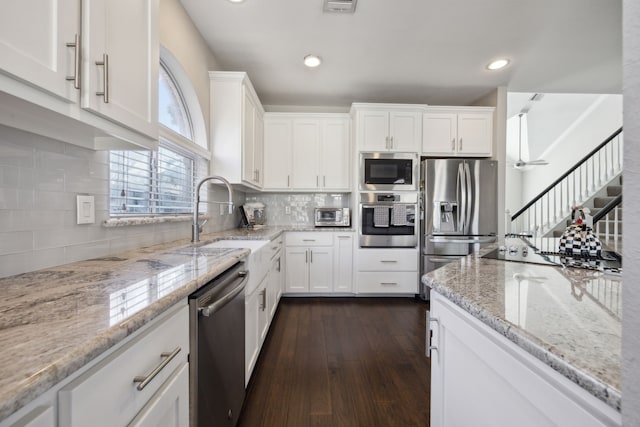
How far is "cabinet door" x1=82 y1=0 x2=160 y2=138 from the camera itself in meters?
0.84

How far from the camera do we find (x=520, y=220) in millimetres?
6129

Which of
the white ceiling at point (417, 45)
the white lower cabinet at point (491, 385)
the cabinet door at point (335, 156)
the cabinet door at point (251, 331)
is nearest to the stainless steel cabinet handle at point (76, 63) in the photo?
the cabinet door at point (251, 331)

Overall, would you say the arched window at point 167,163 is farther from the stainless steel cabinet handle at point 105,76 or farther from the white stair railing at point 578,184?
the white stair railing at point 578,184

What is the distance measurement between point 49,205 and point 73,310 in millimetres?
678

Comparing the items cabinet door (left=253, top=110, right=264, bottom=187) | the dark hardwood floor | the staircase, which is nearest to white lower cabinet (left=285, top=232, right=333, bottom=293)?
the dark hardwood floor

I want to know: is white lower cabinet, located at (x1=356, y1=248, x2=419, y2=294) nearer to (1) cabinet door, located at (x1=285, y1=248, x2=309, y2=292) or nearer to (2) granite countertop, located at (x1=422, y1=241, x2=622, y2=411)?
(1) cabinet door, located at (x1=285, y1=248, x2=309, y2=292)

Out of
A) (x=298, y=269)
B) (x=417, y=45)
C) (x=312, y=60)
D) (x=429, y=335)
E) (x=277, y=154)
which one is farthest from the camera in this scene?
(x=277, y=154)

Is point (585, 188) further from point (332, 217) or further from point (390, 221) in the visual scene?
point (332, 217)

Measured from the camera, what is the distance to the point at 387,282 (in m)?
3.29

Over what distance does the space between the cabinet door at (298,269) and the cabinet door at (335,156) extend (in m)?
0.92

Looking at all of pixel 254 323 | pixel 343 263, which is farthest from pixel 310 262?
pixel 254 323

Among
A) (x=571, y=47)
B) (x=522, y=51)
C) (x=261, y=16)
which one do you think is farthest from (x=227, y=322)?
(x=571, y=47)

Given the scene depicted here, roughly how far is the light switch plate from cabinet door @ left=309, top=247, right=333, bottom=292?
230cm

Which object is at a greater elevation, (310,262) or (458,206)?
(458,206)
